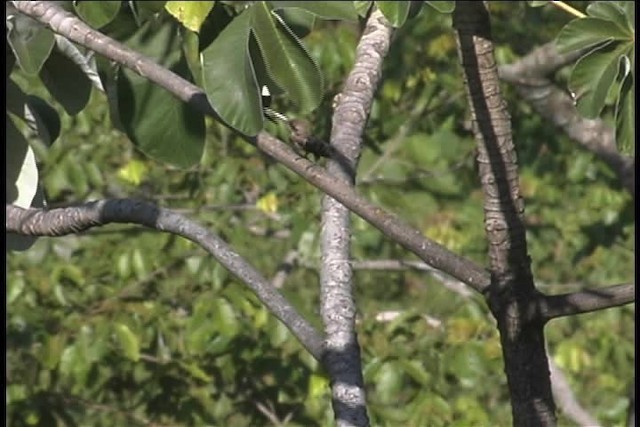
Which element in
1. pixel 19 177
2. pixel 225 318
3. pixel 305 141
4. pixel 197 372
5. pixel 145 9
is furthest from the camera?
pixel 197 372

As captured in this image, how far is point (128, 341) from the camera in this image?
2484 millimetres

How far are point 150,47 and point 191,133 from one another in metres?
0.16

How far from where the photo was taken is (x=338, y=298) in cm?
117

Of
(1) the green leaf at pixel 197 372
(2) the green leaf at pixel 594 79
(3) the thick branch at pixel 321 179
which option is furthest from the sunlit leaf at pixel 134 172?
(2) the green leaf at pixel 594 79

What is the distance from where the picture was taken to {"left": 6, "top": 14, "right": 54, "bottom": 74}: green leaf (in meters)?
1.25

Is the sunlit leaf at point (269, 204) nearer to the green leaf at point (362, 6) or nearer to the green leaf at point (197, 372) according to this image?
the green leaf at point (197, 372)

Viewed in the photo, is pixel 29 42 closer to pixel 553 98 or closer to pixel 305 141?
pixel 305 141

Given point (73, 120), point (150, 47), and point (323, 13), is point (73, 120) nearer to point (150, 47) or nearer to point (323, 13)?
point (150, 47)

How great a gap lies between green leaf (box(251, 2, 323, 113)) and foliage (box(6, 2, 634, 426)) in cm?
19

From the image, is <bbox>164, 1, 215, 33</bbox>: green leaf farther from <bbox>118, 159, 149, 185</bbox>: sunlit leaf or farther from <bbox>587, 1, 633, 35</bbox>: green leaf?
<bbox>118, 159, 149, 185</bbox>: sunlit leaf

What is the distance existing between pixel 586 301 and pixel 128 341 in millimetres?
1590

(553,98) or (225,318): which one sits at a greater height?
(553,98)

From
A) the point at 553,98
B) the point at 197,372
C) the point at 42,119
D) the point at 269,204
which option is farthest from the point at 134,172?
the point at 42,119

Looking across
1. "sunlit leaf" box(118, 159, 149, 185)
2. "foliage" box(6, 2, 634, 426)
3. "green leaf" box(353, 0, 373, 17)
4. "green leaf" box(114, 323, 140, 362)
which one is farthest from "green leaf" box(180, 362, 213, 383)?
"green leaf" box(353, 0, 373, 17)
